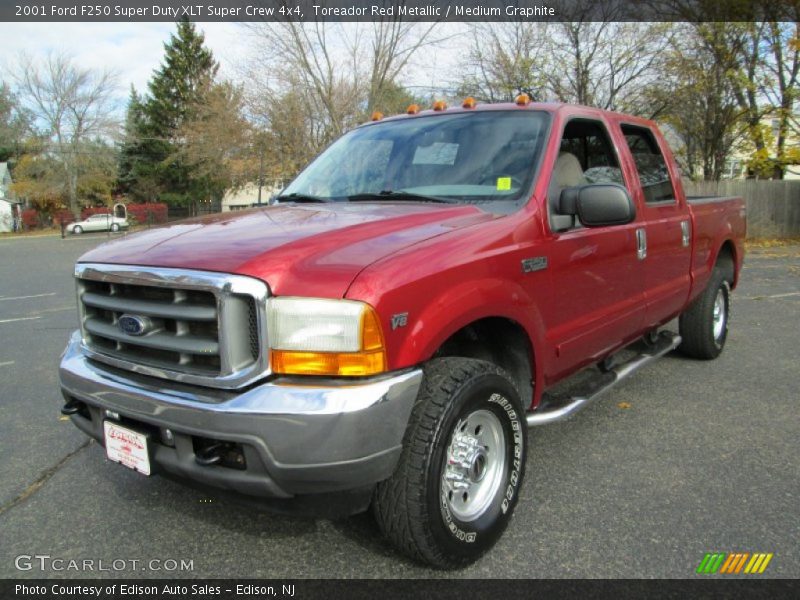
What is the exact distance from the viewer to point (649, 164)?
4.38 metres

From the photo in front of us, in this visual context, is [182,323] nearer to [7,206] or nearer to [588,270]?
[588,270]

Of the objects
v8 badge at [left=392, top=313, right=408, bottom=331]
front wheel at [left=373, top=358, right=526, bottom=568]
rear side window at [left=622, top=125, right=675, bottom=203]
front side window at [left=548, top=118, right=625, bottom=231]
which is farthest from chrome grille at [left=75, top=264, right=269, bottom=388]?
rear side window at [left=622, top=125, right=675, bottom=203]

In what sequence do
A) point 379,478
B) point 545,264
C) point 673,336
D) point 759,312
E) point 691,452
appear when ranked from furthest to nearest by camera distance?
point 759,312 → point 673,336 → point 691,452 → point 545,264 → point 379,478

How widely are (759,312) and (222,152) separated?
29473mm

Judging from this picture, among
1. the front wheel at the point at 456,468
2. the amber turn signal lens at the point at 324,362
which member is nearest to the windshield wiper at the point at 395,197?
the front wheel at the point at 456,468

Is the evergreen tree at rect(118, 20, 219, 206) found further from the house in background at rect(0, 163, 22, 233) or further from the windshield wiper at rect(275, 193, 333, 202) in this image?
the windshield wiper at rect(275, 193, 333, 202)

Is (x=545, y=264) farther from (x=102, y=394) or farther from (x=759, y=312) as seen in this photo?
(x=759, y=312)

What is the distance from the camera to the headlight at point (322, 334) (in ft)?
6.76

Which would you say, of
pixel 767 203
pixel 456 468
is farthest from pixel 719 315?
pixel 767 203

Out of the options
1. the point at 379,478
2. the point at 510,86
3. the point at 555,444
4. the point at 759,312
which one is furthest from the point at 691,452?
the point at 510,86

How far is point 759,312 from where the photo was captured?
25.4 feet

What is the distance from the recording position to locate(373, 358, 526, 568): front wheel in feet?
7.35

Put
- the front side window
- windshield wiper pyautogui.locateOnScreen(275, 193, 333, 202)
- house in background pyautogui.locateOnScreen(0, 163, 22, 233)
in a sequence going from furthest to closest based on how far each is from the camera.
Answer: house in background pyautogui.locateOnScreen(0, 163, 22, 233), windshield wiper pyautogui.locateOnScreen(275, 193, 333, 202), the front side window
